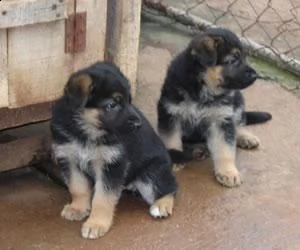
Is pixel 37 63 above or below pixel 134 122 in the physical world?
above

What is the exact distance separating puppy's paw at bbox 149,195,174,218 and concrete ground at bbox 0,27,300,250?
4 cm

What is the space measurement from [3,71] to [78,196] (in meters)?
0.74

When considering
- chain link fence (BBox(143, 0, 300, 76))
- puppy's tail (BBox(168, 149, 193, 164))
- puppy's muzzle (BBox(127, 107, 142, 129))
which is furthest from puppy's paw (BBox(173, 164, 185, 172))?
chain link fence (BBox(143, 0, 300, 76))

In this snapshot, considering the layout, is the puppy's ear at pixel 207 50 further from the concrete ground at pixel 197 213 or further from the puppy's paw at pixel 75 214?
the puppy's paw at pixel 75 214

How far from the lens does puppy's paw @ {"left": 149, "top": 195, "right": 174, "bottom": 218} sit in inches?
182

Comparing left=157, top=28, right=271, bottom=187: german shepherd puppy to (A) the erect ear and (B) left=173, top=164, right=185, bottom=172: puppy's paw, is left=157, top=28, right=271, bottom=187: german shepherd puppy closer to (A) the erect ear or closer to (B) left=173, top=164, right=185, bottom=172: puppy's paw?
(B) left=173, top=164, right=185, bottom=172: puppy's paw

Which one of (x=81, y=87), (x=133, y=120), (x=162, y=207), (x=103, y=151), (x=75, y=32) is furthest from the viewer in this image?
(x=75, y=32)

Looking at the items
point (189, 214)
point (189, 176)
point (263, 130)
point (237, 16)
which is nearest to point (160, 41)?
point (237, 16)

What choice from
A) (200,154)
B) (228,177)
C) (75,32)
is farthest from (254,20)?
(75,32)

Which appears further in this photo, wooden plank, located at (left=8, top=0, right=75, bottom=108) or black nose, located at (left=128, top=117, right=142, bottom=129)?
wooden plank, located at (left=8, top=0, right=75, bottom=108)

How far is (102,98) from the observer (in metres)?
4.23

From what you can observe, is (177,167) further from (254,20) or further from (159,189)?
(254,20)

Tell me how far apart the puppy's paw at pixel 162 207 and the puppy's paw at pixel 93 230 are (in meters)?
0.30

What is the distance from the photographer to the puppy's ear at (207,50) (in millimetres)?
4797
